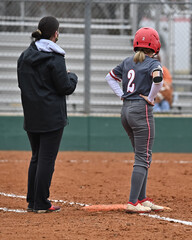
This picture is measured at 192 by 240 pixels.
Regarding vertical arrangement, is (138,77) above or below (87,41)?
below

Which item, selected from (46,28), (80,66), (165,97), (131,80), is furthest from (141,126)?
(80,66)

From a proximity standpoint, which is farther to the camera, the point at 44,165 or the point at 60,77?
the point at 44,165

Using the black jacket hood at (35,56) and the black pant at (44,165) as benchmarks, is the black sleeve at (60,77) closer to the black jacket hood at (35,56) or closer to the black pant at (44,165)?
the black jacket hood at (35,56)

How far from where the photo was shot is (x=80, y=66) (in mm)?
12594

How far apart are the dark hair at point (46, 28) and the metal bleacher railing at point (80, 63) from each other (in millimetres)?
5752

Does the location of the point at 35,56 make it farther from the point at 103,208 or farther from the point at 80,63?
the point at 80,63

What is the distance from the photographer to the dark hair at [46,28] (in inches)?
219

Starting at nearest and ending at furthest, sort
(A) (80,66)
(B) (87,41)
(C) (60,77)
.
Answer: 1. (C) (60,77)
2. (B) (87,41)
3. (A) (80,66)

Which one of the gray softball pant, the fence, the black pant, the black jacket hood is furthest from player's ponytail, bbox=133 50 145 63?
the fence

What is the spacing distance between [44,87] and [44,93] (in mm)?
64

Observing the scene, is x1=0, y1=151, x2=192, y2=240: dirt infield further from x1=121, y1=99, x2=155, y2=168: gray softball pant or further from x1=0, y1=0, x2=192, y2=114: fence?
x1=0, y1=0, x2=192, y2=114: fence

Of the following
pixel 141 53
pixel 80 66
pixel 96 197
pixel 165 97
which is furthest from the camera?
pixel 80 66

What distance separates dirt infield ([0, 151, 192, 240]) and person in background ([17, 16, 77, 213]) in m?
0.44

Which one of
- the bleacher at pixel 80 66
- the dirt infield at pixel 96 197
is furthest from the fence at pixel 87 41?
the dirt infield at pixel 96 197
